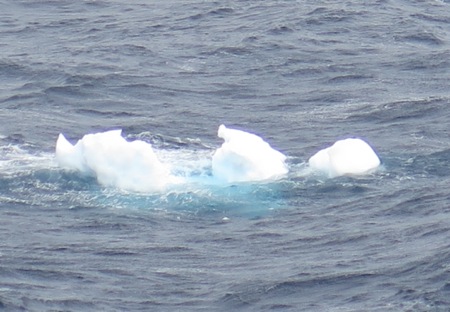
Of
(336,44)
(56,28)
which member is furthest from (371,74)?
(56,28)

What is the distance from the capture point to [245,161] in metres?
47.0

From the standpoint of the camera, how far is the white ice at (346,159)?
4672 cm

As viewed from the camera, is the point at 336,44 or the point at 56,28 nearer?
the point at 336,44

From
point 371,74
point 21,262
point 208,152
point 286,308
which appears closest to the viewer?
point 286,308

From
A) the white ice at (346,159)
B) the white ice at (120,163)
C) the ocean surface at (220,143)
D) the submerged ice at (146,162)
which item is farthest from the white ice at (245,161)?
the white ice at (120,163)

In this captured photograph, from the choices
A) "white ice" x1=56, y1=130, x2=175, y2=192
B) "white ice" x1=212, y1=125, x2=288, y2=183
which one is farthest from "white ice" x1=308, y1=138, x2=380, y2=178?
"white ice" x1=56, y1=130, x2=175, y2=192

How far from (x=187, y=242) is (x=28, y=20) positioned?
99.2 feet

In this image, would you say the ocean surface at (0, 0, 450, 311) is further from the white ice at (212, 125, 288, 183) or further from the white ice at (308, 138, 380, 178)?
the white ice at (212, 125, 288, 183)

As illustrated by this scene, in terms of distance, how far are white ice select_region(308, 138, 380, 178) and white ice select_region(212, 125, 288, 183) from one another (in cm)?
128

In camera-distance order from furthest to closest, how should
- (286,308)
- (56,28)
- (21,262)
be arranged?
(56,28), (21,262), (286,308)

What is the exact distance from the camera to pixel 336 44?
63469 millimetres

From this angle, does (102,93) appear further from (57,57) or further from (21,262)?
(21,262)

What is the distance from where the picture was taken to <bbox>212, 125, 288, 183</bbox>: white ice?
4703 cm

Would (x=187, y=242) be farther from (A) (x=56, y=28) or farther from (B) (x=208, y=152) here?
(A) (x=56, y=28)
